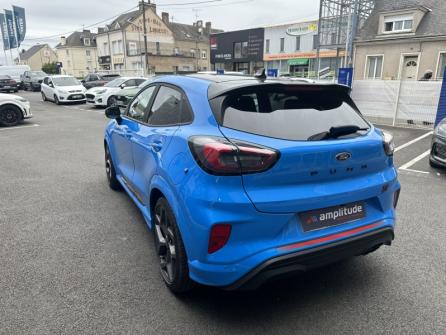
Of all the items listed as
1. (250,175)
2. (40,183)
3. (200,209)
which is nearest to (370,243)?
(250,175)

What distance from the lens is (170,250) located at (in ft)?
8.91

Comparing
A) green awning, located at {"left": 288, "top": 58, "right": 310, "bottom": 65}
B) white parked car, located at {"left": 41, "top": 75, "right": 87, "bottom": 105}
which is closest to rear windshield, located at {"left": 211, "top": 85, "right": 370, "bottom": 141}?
white parked car, located at {"left": 41, "top": 75, "right": 87, "bottom": 105}

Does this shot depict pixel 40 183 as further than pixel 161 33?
No

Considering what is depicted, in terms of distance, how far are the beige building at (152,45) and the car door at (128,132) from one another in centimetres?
4461

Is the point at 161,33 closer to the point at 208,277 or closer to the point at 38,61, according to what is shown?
the point at 38,61

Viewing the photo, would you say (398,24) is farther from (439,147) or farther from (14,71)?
(14,71)

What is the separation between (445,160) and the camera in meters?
6.00

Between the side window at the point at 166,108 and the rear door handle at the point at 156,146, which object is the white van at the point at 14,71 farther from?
the rear door handle at the point at 156,146

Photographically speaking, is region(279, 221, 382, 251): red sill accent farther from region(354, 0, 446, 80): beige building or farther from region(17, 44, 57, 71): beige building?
region(17, 44, 57, 71): beige building

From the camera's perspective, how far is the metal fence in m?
11.5

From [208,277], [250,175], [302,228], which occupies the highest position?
[250,175]

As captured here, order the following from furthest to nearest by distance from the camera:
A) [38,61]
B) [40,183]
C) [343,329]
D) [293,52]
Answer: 1. [38,61]
2. [293,52]
3. [40,183]
4. [343,329]

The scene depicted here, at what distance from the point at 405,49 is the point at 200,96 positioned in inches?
1018

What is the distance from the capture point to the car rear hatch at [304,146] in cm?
219
